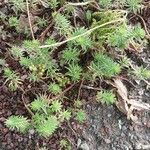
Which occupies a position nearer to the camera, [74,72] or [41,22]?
[74,72]

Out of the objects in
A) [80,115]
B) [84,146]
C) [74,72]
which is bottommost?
[84,146]

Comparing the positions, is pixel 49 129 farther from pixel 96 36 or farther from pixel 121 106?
pixel 96 36

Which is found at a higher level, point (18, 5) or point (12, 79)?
point (18, 5)

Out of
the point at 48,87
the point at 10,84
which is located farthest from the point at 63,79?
the point at 10,84

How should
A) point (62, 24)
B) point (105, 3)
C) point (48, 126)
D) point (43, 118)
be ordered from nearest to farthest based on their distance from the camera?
point (48, 126) → point (43, 118) → point (62, 24) → point (105, 3)

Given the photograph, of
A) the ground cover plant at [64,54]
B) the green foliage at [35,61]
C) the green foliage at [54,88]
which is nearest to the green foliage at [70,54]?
the ground cover plant at [64,54]

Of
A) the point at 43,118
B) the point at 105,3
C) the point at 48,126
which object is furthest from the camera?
the point at 105,3

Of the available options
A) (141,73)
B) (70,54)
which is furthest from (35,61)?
(141,73)

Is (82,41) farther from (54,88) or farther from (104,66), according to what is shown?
(54,88)

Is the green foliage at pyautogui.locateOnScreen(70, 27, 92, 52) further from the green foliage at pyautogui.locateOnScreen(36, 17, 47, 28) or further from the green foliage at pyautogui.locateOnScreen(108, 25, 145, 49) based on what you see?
the green foliage at pyautogui.locateOnScreen(36, 17, 47, 28)
